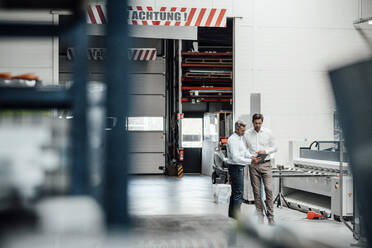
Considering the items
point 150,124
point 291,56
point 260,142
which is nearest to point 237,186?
point 260,142

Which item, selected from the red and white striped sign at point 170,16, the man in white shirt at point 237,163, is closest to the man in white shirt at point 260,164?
the man in white shirt at point 237,163

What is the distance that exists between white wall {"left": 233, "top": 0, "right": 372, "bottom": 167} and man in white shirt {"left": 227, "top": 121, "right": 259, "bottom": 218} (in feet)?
10.4

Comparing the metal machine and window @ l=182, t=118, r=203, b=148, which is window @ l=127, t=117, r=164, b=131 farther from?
the metal machine

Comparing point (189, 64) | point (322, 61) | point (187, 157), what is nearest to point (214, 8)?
point (322, 61)

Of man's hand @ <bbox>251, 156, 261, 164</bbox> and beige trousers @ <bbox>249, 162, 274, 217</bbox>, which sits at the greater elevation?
man's hand @ <bbox>251, 156, 261, 164</bbox>

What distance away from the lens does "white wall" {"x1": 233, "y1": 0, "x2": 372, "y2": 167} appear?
10180 mm

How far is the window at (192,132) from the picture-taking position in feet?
61.7

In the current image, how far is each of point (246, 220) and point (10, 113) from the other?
0.81m

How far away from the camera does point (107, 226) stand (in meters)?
1.22

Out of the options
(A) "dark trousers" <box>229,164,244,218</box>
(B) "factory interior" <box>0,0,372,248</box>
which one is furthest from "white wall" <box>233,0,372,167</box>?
(A) "dark trousers" <box>229,164,244,218</box>

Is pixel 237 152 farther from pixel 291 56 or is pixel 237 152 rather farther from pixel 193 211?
pixel 291 56

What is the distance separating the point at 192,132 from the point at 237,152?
12.1m

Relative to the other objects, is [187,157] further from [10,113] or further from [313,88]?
[10,113]

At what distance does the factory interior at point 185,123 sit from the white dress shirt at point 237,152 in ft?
0.06
